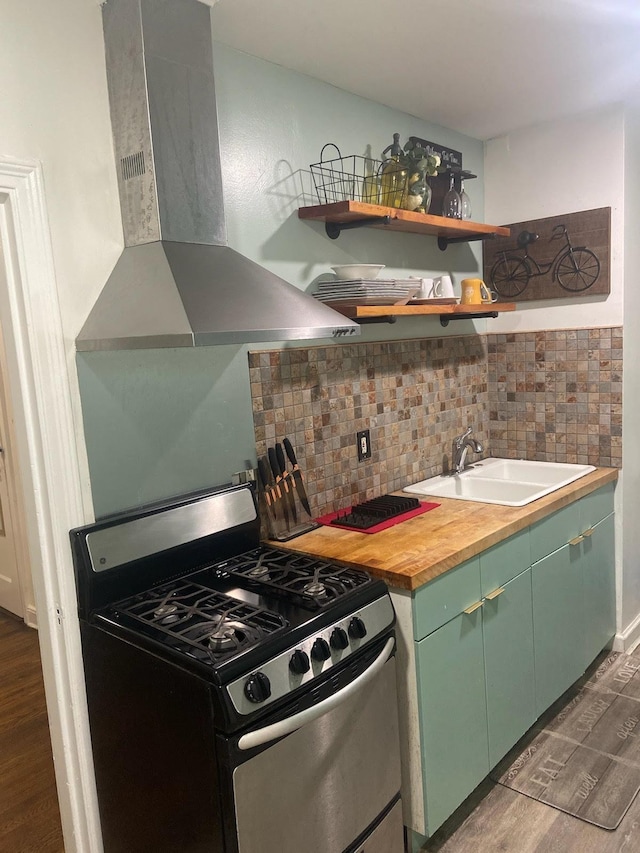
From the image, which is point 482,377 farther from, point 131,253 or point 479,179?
point 131,253

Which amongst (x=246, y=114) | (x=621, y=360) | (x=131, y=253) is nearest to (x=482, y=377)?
(x=621, y=360)

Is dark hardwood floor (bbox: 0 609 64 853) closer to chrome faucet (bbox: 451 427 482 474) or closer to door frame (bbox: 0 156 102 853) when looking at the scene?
door frame (bbox: 0 156 102 853)

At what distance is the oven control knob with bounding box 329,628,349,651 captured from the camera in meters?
1.60

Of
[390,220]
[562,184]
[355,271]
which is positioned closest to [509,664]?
[355,271]

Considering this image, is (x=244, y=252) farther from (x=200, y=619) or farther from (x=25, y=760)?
(x=25, y=760)

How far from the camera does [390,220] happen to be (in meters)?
2.35

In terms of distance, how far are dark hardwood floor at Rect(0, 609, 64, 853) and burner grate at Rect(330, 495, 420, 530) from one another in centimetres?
138

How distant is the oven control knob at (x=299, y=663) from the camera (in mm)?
1491

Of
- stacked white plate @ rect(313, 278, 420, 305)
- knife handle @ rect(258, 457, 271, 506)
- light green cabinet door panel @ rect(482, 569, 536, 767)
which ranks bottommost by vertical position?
light green cabinet door panel @ rect(482, 569, 536, 767)

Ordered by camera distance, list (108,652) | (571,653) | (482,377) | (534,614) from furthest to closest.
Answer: (482,377), (571,653), (534,614), (108,652)

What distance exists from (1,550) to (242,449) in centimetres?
247

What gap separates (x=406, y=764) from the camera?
191cm

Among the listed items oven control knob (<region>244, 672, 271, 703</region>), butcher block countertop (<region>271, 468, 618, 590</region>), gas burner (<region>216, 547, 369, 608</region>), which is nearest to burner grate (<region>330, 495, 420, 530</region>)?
butcher block countertop (<region>271, 468, 618, 590</region>)

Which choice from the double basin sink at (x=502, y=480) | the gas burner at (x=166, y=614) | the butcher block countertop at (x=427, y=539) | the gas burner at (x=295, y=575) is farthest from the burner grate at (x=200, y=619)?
the double basin sink at (x=502, y=480)
